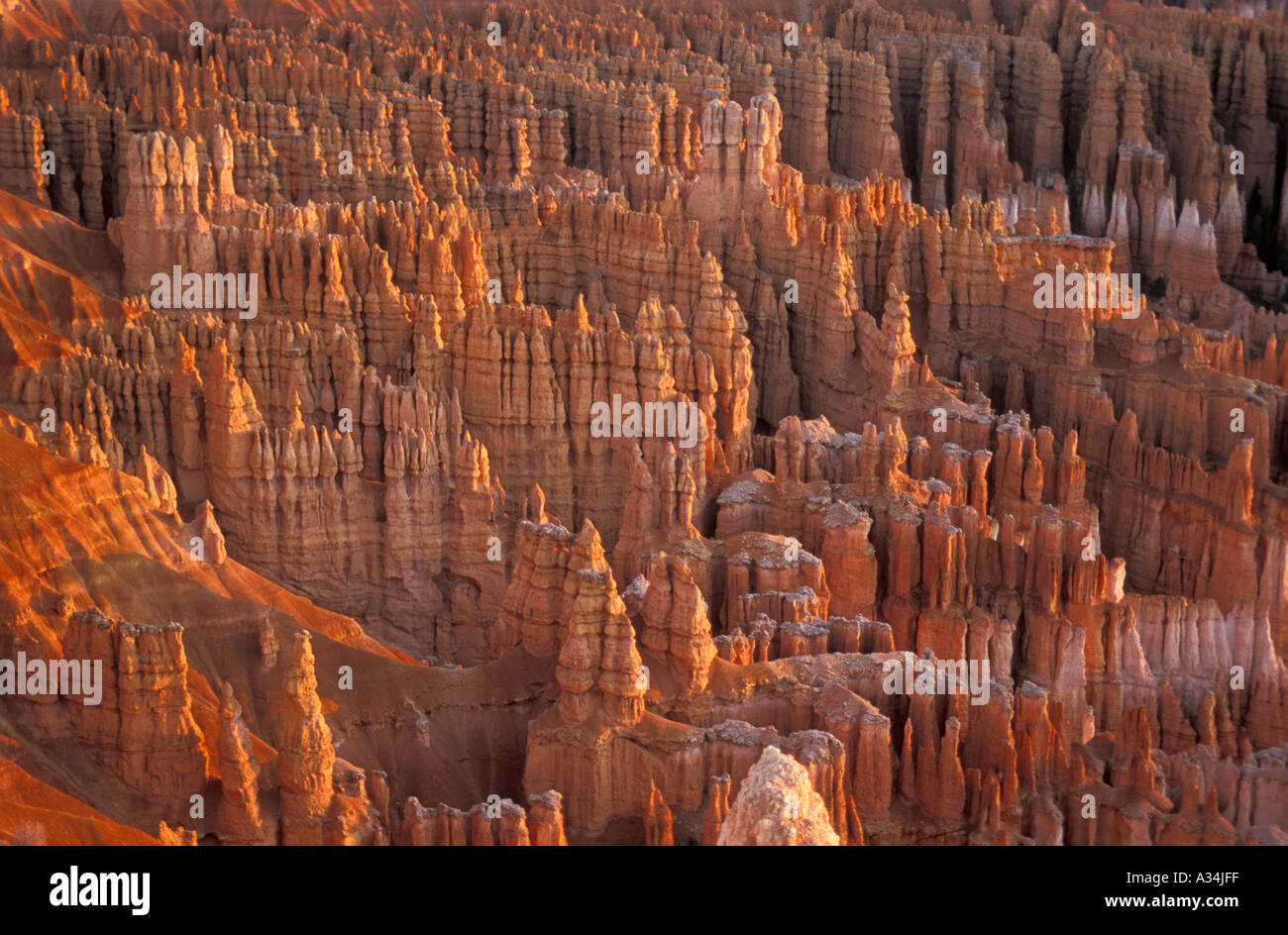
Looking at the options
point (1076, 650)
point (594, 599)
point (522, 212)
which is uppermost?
point (522, 212)

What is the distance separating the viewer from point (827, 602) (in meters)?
45.0

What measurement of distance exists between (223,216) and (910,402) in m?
15.2

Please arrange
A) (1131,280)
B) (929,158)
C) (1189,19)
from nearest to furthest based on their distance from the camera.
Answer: (1131,280) < (929,158) < (1189,19)

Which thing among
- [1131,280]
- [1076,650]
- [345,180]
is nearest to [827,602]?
[1076,650]

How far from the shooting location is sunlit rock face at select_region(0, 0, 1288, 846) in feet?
119

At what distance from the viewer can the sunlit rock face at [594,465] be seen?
36.2 meters

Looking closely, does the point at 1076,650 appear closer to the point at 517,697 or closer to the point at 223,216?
the point at 517,697

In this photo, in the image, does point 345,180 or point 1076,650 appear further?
point 345,180

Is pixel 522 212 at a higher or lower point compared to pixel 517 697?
higher

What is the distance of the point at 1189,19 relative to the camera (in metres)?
91.8

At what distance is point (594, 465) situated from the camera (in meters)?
51.1

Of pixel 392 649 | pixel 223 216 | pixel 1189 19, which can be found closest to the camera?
pixel 392 649
